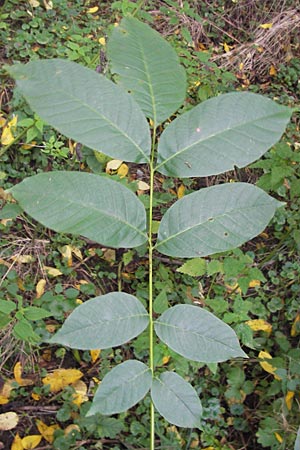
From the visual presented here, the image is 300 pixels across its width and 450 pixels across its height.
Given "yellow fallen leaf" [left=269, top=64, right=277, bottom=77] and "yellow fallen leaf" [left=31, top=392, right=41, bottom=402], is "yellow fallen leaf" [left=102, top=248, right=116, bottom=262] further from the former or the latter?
"yellow fallen leaf" [left=269, top=64, right=277, bottom=77]

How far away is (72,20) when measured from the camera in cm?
343

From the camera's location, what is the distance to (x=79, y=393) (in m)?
2.17

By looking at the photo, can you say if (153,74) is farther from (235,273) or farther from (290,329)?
(290,329)

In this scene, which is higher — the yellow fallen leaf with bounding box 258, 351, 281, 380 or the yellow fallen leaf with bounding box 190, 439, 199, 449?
the yellow fallen leaf with bounding box 258, 351, 281, 380

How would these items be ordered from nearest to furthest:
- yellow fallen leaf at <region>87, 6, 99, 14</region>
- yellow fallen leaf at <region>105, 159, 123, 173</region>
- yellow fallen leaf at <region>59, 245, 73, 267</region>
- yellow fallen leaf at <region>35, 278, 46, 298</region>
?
→ yellow fallen leaf at <region>35, 278, 46, 298</region> < yellow fallen leaf at <region>59, 245, 73, 267</region> < yellow fallen leaf at <region>105, 159, 123, 173</region> < yellow fallen leaf at <region>87, 6, 99, 14</region>

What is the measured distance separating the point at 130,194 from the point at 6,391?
1.57m

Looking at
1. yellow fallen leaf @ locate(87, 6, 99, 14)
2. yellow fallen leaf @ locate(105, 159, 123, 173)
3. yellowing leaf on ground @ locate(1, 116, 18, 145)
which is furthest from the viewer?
yellow fallen leaf @ locate(87, 6, 99, 14)

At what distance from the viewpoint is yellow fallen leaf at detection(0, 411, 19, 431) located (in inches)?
79.4

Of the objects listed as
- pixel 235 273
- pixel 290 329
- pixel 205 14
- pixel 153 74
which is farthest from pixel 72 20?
pixel 153 74

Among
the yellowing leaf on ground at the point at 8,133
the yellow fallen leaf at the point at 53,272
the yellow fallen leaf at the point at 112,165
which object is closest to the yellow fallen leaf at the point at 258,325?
the yellow fallen leaf at the point at 53,272

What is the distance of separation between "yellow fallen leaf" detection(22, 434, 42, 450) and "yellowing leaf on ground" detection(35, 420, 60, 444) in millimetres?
31

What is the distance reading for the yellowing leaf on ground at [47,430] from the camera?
205 centimetres

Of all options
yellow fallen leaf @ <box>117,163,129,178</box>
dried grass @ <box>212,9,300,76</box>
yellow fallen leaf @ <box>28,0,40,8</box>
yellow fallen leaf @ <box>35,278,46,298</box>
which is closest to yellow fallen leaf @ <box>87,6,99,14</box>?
yellow fallen leaf @ <box>28,0,40,8</box>

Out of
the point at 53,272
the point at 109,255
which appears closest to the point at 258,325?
the point at 109,255
